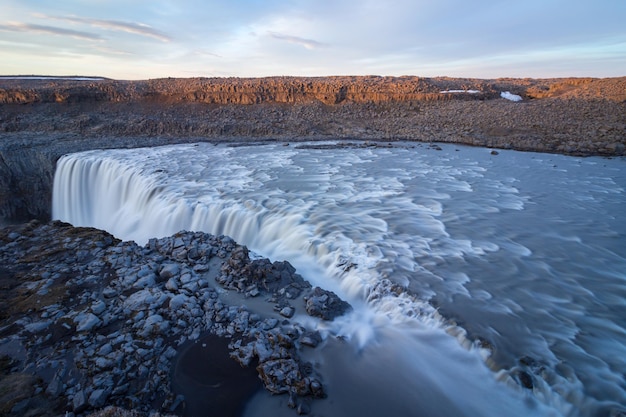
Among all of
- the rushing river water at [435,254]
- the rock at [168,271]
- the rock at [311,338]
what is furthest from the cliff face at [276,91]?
the rock at [311,338]

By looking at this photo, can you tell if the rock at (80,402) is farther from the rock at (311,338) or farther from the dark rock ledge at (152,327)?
the rock at (311,338)

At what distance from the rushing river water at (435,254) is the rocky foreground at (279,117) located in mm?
2621

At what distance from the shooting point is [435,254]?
235 inches

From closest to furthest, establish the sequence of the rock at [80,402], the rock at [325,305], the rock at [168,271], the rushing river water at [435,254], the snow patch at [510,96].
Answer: the rock at [80,402] < the rushing river water at [435,254] < the rock at [325,305] < the rock at [168,271] < the snow patch at [510,96]

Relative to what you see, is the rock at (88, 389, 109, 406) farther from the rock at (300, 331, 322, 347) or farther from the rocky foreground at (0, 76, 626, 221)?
the rocky foreground at (0, 76, 626, 221)

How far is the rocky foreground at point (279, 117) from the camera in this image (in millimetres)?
14586

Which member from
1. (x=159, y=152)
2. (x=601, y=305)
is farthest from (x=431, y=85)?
(x=601, y=305)

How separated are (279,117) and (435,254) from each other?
60.3ft

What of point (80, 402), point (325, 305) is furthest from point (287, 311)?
point (80, 402)

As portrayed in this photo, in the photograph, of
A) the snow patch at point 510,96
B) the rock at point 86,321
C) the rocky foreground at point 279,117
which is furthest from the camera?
the snow patch at point 510,96

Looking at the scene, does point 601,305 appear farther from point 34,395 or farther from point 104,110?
point 104,110

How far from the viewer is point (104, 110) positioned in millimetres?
22359

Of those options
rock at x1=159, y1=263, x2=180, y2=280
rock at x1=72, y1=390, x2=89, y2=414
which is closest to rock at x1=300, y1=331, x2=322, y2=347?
rock at x1=72, y1=390, x2=89, y2=414

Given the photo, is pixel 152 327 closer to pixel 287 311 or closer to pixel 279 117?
pixel 287 311
